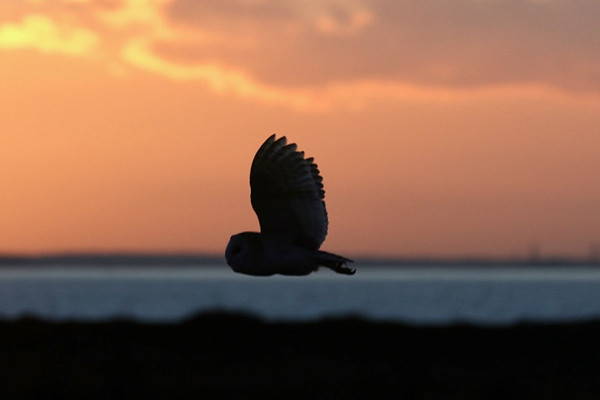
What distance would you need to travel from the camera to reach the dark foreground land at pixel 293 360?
4200cm

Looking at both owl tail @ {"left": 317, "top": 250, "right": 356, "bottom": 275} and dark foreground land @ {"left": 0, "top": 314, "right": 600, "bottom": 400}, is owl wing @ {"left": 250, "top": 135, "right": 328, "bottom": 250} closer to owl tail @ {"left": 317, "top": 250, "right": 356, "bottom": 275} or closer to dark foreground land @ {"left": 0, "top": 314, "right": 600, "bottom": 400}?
owl tail @ {"left": 317, "top": 250, "right": 356, "bottom": 275}

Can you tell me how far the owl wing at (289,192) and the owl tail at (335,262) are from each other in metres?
0.51

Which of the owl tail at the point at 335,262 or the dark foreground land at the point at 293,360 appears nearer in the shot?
the owl tail at the point at 335,262

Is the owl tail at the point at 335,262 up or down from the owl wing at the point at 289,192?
down

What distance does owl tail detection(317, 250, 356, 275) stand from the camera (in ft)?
58.6

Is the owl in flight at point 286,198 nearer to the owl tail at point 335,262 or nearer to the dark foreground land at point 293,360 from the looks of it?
the owl tail at point 335,262

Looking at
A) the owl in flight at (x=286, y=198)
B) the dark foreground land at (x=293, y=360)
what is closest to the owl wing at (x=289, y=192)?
the owl in flight at (x=286, y=198)

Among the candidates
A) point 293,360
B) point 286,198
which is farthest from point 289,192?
point 293,360

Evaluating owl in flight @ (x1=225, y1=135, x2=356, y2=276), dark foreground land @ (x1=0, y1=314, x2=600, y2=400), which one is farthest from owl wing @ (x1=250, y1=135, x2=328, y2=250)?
dark foreground land @ (x1=0, y1=314, x2=600, y2=400)

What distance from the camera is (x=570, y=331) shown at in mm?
58500

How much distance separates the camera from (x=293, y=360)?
50.7 meters

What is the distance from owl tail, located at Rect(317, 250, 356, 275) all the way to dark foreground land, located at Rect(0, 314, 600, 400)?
2294 cm

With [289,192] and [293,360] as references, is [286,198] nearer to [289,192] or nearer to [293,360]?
[289,192]

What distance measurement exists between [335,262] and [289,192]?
1.40 m
